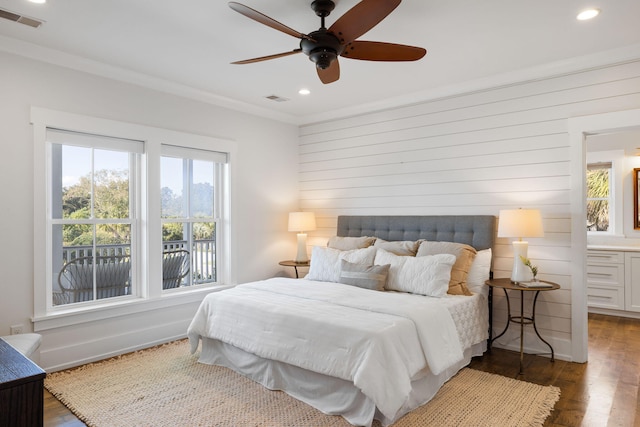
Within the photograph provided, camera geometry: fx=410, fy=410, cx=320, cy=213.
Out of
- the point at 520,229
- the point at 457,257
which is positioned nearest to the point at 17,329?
the point at 457,257

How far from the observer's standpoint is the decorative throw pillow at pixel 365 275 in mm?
3729

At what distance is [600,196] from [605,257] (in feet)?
3.66

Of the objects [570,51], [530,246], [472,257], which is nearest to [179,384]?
[472,257]

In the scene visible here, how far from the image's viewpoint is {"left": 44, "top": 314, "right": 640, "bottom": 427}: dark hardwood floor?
264 cm

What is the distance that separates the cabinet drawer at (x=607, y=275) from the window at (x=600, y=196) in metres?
0.84

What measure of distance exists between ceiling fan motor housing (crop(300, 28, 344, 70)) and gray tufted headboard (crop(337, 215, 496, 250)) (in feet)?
7.69

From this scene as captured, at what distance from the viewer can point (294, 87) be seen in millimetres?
4402

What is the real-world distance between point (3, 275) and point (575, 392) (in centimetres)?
446

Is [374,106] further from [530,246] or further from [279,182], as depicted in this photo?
[530,246]

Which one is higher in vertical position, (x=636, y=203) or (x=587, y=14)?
(x=587, y=14)

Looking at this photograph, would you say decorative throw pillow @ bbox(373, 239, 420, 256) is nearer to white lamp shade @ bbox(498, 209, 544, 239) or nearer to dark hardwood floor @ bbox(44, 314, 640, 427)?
white lamp shade @ bbox(498, 209, 544, 239)

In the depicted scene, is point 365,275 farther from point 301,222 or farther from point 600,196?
point 600,196

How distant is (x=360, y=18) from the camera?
2.25 meters

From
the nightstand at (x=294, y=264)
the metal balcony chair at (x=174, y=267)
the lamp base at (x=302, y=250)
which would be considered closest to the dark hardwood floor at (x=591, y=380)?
the metal balcony chair at (x=174, y=267)
